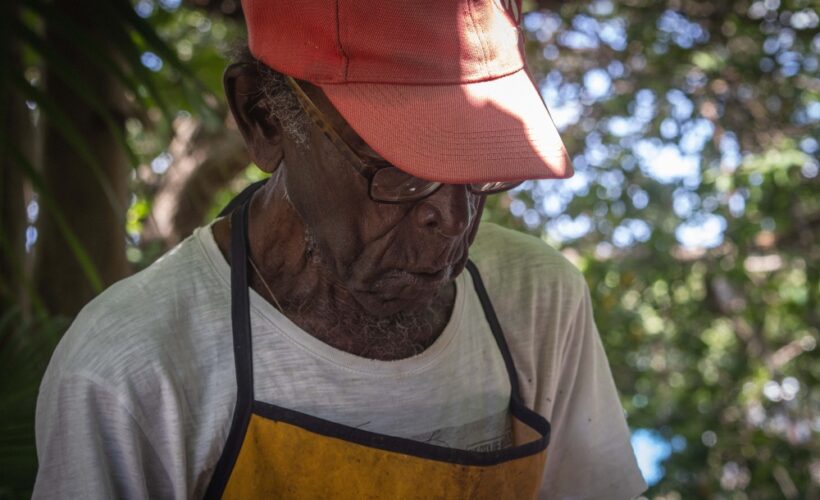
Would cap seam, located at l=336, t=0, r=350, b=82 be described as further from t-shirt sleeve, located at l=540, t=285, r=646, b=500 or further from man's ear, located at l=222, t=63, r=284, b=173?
t-shirt sleeve, located at l=540, t=285, r=646, b=500

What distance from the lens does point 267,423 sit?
1.71 meters

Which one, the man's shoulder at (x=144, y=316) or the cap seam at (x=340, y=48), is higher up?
the cap seam at (x=340, y=48)

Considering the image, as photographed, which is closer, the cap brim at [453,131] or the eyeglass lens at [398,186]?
the cap brim at [453,131]

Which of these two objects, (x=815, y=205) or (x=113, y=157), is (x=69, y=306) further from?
(x=815, y=205)

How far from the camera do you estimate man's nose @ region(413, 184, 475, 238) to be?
5.35ft

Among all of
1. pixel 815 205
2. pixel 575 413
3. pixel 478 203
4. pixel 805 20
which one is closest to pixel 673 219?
pixel 815 205

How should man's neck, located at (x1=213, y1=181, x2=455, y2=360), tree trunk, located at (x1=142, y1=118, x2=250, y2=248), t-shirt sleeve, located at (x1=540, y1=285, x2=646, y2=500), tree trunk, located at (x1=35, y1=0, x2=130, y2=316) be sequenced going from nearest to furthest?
man's neck, located at (x1=213, y1=181, x2=455, y2=360)
t-shirt sleeve, located at (x1=540, y1=285, x2=646, y2=500)
tree trunk, located at (x1=35, y1=0, x2=130, y2=316)
tree trunk, located at (x1=142, y1=118, x2=250, y2=248)

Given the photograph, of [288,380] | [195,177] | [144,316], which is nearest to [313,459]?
[288,380]

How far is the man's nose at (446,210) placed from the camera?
1630mm

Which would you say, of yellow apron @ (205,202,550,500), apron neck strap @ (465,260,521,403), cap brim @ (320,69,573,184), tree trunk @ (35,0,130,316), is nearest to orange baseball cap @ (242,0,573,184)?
cap brim @ (320,69,573,184)

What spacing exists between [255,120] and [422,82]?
15.6 inches

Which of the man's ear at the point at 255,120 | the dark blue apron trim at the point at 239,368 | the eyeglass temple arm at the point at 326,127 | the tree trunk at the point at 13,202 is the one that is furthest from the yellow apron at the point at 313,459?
the tree trunk at the point at 13,202

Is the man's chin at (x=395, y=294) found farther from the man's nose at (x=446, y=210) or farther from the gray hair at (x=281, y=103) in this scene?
the gray hair at (x=281, y=103)

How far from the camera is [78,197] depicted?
2.85 metres
